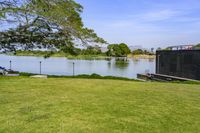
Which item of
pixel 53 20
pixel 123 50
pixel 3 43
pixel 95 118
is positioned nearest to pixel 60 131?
pixel 95 118

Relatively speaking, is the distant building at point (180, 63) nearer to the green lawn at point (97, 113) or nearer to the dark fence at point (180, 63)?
the dark fence at point (180, 63)

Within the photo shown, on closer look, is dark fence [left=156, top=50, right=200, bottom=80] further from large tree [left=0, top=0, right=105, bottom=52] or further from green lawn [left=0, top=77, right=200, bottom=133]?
green lawn [left=0, top=77, right=200, bottom=133]

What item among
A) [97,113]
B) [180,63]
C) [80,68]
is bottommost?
[80,68]

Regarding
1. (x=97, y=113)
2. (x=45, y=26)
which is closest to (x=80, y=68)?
(x=45, y=26)

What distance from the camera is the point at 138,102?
6418mm

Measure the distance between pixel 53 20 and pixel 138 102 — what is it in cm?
861

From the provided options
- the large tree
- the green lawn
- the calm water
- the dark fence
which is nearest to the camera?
the green lawn

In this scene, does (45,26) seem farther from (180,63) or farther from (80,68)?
(80,68)

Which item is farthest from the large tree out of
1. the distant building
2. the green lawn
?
the distant building

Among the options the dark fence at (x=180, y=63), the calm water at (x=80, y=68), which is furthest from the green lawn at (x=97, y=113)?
the calm water at (x=80, y=68)

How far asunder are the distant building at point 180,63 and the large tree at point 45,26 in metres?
10.2

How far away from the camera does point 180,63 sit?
2444cm

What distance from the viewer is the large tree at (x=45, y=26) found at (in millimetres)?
13297

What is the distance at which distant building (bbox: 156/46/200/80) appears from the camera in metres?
22.5
